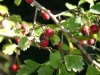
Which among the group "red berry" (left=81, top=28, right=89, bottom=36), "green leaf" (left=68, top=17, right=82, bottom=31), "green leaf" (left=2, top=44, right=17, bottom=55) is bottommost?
"green leaf" (left=2, top=44, right=17, bottom=55)

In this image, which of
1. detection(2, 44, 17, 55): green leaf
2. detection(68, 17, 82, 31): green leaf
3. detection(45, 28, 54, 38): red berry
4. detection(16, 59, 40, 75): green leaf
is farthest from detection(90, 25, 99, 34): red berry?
detection(2, 44, 17, 55): green leaf

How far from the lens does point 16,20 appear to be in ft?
6.40

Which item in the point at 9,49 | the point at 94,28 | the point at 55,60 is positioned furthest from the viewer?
the point at 9,49

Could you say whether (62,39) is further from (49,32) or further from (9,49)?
(9,49)

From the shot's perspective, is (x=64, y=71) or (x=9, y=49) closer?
(x=64, y=71)

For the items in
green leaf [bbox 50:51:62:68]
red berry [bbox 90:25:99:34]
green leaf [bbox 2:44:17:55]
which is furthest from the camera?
green leaf [bbox 2:44:17:55]

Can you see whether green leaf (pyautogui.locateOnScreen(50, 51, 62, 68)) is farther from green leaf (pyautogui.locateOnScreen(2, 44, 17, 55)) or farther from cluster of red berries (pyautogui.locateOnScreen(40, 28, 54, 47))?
green leaf (pyautogui.locateOnScreen(2, 44, 17, 55))

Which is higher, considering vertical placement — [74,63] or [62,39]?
[62,39]

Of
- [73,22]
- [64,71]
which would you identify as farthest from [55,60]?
[73,22]

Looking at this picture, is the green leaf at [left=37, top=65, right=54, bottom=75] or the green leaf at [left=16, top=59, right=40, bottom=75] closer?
the green leaf at [left=37, top=65, right=54, bottom=75]

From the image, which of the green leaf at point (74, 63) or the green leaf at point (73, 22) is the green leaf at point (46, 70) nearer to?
the green leaf at point (74, 63)

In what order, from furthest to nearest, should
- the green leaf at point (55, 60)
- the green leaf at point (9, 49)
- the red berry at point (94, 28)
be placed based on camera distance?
the green leaf at point (9, 49)
the red berry at point (94, 28)
the green leaf at point (55, 60)

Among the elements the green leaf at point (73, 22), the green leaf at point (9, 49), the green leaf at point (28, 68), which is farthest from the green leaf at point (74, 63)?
the green leaf at point (9, 49)

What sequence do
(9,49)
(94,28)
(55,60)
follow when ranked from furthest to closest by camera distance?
(9,49) < (94,28) < (55,60)
